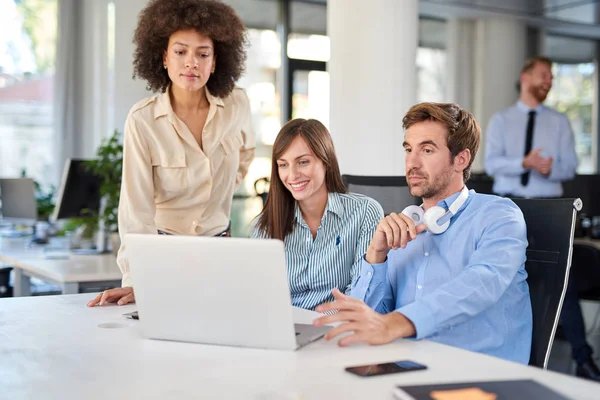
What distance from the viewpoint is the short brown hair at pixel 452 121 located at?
2053 mm

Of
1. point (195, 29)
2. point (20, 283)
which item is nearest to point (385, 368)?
point (195, 29)

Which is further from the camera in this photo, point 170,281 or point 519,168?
point 519,168

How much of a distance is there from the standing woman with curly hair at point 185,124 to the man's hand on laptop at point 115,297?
31 centimetres

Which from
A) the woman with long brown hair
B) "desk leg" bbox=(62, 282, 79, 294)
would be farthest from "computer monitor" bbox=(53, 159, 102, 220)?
the woman with long brown hair

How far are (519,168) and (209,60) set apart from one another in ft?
9.27

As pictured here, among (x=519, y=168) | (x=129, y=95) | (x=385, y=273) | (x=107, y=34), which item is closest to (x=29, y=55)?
(x=107, y=34)

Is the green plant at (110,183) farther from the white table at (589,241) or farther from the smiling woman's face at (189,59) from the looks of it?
the white table at (589,241)

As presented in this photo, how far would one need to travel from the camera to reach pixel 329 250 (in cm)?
235

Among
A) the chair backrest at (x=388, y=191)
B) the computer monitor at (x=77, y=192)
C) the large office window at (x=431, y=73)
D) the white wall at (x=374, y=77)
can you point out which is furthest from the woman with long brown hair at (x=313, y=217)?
the large office window at (x=431, y=73)

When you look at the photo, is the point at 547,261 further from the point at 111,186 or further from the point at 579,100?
the point at 579,100

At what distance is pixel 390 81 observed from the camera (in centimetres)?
464

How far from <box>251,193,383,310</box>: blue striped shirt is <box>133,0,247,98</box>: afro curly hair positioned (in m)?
0.83

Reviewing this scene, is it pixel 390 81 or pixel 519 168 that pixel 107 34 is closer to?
pixel 390 81

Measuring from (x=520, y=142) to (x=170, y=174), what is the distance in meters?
3.19
